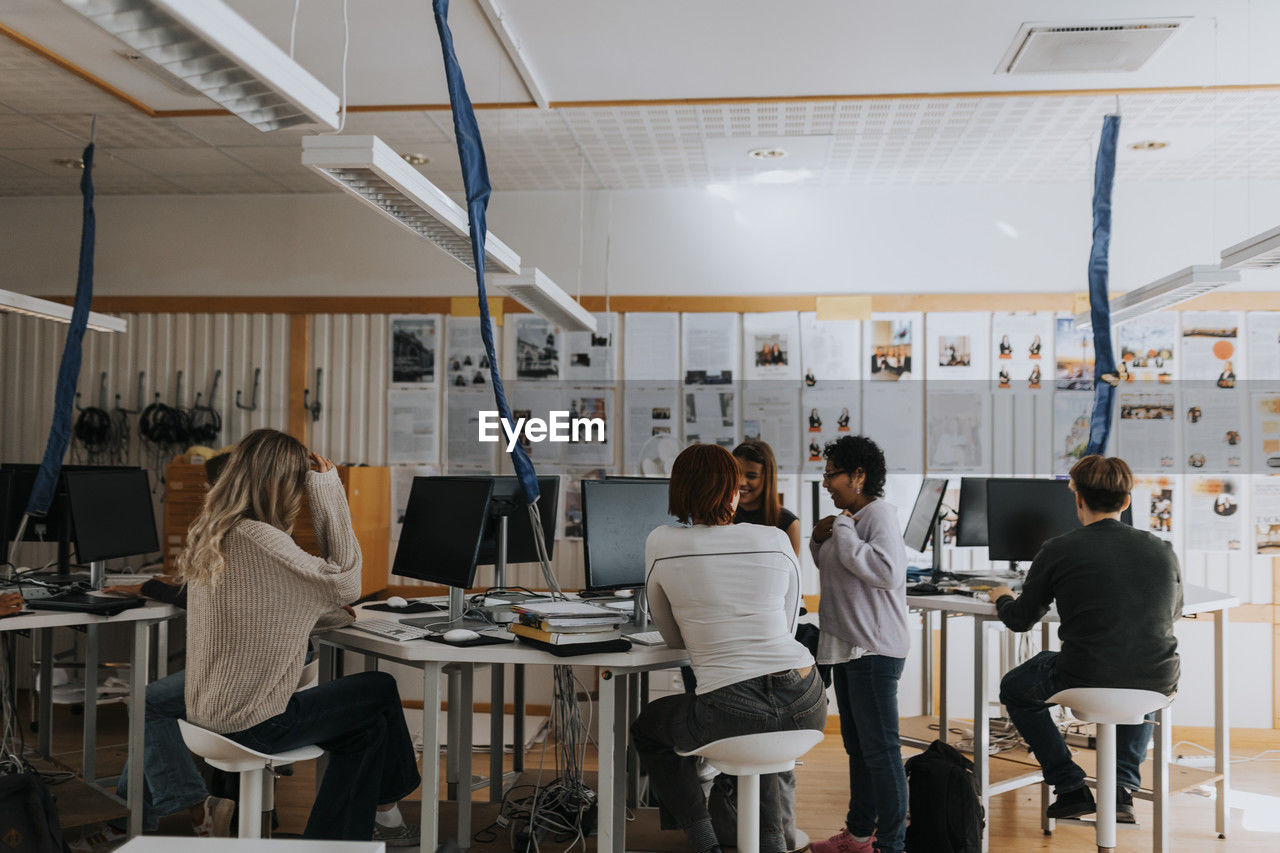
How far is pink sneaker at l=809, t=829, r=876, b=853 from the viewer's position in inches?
129

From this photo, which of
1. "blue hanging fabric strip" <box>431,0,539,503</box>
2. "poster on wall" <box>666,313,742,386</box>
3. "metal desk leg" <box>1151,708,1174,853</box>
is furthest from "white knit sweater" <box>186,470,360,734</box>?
"poster on wall" <box>666,313,742,386</box>

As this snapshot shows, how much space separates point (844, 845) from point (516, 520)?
1.72m

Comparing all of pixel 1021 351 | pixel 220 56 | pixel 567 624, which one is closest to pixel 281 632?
pixel 567 624

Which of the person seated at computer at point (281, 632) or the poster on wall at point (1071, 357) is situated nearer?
the person seated at computer at point (281, 632)

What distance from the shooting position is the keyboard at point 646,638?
9.87ft

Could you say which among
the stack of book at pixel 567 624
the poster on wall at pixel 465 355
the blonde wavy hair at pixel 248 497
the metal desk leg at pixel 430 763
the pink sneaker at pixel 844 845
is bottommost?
the pink sneaker at pixel 844 845

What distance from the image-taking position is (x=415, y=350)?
5.78 m

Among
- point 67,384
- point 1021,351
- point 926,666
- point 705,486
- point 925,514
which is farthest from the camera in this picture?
point 1021,351

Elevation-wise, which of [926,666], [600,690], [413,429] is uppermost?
[413,429]

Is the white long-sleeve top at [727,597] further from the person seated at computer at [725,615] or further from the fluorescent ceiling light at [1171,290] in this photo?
the fluorescent ceiling light at [1171,290]

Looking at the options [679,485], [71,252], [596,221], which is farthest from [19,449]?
[679,485]

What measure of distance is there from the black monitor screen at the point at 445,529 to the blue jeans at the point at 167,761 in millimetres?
898

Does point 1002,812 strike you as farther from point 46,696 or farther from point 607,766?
point 46,696

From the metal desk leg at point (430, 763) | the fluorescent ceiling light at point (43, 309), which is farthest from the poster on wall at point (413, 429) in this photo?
the metal desk leg at point (430, 763)
